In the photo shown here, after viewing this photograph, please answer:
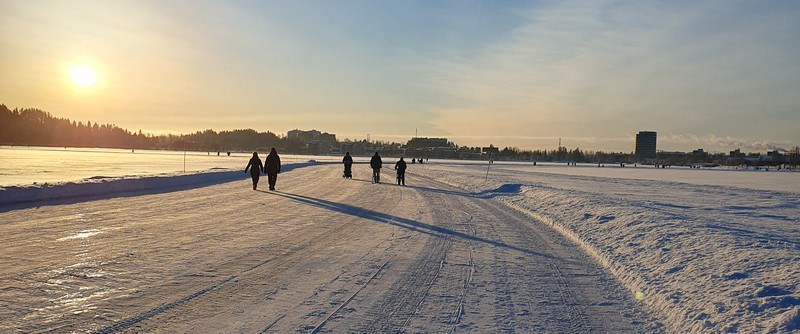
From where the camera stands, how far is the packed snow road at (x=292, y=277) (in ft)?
16.2

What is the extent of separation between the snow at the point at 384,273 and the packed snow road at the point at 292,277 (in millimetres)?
29

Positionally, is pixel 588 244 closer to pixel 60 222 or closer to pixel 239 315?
pixel 239 315

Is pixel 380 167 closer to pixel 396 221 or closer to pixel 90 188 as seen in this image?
pixel 90 188

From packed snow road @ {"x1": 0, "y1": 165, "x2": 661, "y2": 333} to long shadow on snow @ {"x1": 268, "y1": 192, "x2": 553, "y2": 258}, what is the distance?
0.12 metres

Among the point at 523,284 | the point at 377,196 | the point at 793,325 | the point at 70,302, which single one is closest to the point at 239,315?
the point at 70,302

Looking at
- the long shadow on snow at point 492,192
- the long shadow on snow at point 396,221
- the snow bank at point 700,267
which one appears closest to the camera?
the snow bank at point 700,267

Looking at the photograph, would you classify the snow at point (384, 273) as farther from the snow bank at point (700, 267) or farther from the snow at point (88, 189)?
the snow at point (88, 189)

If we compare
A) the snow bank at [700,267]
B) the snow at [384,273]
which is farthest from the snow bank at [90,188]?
the snow bank at [700,267]

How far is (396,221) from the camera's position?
12.5 meters

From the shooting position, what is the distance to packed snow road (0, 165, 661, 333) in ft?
16.2

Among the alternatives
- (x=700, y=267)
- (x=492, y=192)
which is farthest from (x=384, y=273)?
(x=492, y=192)

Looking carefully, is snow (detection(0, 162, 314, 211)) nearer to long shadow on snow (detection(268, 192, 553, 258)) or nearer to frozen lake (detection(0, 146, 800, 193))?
frozen lake (detection(0, 146, 800, 193))

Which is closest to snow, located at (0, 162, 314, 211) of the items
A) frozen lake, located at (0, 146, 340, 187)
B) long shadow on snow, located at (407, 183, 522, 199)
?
frozen lake, located at (0, 146, 340, 187)

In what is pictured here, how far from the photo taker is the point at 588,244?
32.8 feet
